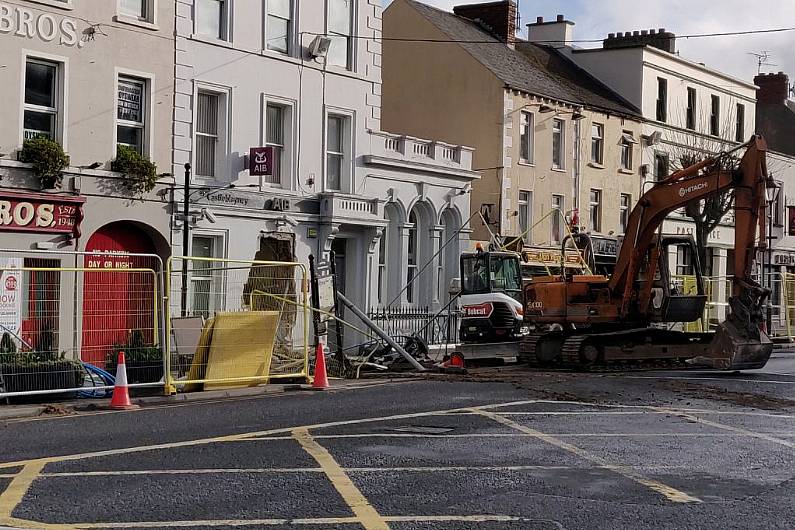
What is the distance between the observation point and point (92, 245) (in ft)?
75.3

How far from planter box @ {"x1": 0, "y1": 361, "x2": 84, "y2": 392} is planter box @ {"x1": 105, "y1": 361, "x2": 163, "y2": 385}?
759 millimetres

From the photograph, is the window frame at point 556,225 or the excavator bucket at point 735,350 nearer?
the excavator bucket at point 735,350

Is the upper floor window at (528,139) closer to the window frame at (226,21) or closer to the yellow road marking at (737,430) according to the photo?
the window frame at (226,21)

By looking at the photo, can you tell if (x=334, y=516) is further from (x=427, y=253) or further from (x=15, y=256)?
(x=427, y=253)

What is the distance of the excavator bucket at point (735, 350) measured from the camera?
20500 mm

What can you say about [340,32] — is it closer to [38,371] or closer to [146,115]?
[146,115]

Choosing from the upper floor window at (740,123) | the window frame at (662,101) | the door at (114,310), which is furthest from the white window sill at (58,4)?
the upper floor window at (740,123)

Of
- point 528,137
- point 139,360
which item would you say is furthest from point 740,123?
point 139,360

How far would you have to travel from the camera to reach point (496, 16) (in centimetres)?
4191

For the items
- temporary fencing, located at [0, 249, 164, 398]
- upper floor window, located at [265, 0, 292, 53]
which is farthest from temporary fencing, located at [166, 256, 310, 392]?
upper floor window, located at [265, 0, 292, 53]

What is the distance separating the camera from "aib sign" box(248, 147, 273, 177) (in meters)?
25.3

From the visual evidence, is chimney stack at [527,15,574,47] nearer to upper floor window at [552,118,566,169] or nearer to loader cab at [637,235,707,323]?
upper floor window at [552,118,566,169]

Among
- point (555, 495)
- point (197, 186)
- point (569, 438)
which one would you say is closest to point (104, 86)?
point (197, 186)

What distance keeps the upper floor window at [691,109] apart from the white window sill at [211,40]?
26326 mm
